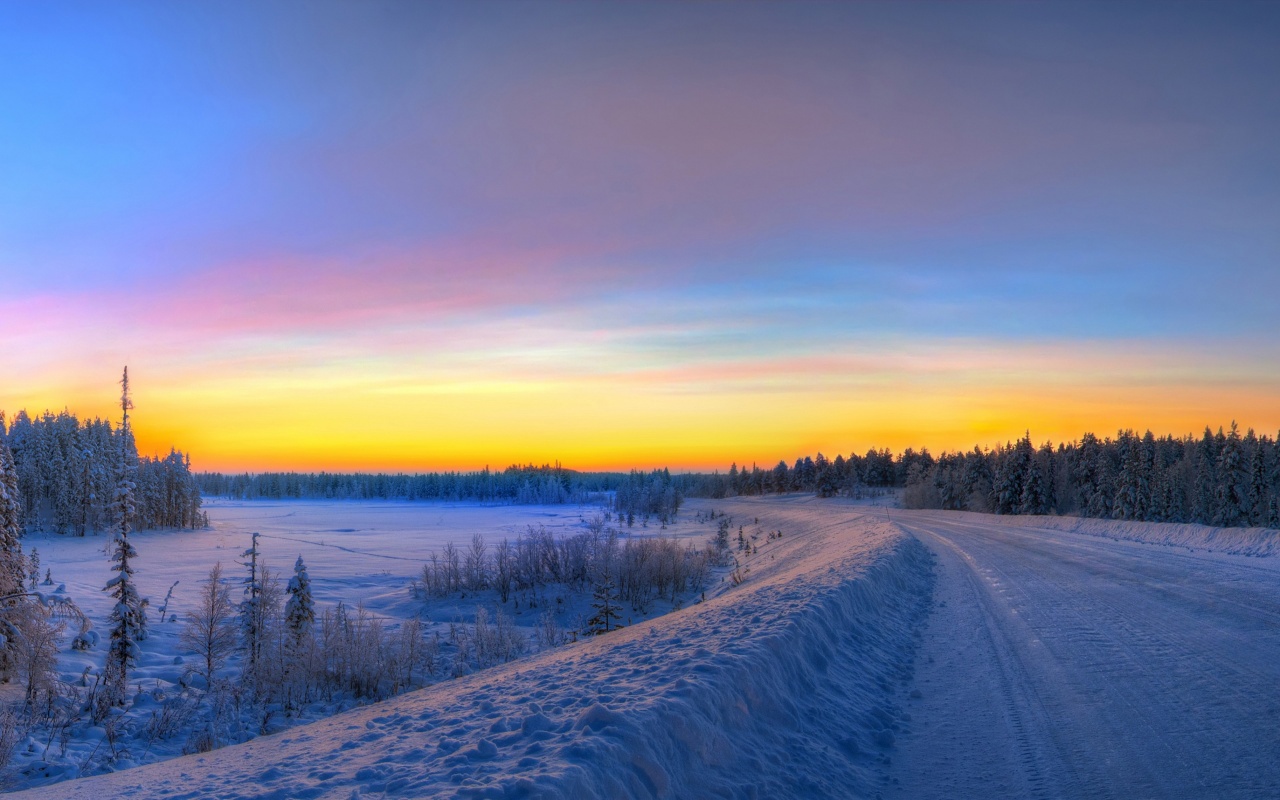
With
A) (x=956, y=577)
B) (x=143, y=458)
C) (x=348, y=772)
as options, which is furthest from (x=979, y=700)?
(x=143, y=458)

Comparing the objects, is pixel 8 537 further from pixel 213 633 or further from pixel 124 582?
pixel 213 633

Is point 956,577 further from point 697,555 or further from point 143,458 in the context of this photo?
point 143,458

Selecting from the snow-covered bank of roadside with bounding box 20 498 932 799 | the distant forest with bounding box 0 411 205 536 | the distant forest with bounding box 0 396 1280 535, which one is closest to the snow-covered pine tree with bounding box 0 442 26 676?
the snow-covered bank of roadside with bounding box 20 498 932 799

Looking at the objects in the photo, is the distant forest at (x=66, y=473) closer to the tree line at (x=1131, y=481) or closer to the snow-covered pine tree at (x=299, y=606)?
the snow-covered pine tree at (x=299, y=606)

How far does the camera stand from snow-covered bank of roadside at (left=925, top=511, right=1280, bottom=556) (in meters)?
23.0

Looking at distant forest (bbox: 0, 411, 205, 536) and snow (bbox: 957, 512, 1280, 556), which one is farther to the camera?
distant forest (bbox: 0, 411, 205, 536)

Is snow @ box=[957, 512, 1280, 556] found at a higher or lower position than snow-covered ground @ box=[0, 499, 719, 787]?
higher

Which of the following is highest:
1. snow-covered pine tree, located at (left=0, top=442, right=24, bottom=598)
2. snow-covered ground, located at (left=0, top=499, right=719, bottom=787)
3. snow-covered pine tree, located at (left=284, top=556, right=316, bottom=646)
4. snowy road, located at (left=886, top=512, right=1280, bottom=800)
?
snow-covered pine tree, located at (left=0, top=442, right=24, bottom=598)

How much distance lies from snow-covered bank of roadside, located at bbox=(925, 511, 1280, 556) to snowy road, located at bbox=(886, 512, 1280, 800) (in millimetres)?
7987

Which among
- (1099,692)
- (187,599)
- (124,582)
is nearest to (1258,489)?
(1099,692)

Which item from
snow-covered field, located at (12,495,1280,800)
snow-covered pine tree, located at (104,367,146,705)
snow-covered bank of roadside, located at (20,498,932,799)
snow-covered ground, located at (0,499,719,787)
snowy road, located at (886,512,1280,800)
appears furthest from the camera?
snow-covered pine tree, located at (104,367,146,705)

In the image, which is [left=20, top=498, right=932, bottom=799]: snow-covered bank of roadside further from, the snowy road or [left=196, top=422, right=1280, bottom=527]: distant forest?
[left=196, top=422, right=1280, bottom=527]: distant forest

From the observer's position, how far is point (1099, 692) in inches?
328

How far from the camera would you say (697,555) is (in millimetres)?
39719
